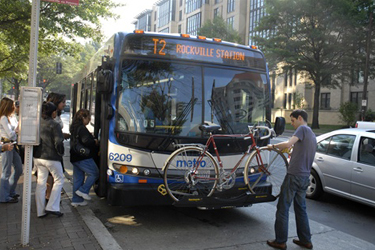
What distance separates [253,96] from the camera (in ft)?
18.8

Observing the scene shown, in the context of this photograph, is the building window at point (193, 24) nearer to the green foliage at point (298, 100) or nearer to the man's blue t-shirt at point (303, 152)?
the green foliage at point (298, 100)

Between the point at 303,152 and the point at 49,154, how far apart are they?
357 cm

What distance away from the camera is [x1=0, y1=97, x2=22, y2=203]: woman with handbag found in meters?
5.73

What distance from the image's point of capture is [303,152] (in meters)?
4.50

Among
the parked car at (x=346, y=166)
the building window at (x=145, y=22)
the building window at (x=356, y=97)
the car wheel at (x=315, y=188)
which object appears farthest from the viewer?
the building window at (x=145, y=22)

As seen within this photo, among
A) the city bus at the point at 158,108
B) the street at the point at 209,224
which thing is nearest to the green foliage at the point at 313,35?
the street at the point at 209,224

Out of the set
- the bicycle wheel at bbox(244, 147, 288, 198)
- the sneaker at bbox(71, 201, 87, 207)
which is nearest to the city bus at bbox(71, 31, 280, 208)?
the bicycle wheel at bbox(244, 147, 288, 198)

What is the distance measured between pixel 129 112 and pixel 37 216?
212 cm

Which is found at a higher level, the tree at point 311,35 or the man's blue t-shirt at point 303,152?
the tree at point 311,35

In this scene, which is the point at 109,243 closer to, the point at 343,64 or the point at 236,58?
the point at 236,58

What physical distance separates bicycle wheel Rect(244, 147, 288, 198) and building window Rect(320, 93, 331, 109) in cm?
4194

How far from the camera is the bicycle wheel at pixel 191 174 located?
16.3ft

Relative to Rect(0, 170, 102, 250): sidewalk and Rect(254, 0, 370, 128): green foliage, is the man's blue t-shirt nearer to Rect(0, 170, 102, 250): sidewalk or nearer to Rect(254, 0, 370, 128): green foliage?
Result: Rect(0, 170, 102, 250): sidewalk

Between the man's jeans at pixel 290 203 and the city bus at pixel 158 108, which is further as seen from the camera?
the city bus at pixel 158 108
